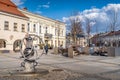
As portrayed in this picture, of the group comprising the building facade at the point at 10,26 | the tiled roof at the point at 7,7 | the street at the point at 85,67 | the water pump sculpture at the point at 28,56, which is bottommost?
the street at the point at 85,67

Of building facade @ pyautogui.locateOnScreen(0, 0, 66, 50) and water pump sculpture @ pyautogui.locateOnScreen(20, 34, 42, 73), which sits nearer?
water pump sculpture @ pyautogui.locateOnScreen(20, 34, 42, 73)

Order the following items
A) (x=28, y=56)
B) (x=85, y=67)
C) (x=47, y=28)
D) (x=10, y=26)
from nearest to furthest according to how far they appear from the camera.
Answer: (x=28, y=56)
(x=85, y=67)
(x=10, y=26)
(x=47, y=28)

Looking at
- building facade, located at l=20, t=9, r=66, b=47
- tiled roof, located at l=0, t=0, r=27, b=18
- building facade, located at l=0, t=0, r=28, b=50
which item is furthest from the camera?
building facade, located at l=20, t=9, r=66, b=47

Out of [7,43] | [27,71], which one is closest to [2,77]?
[27,71]

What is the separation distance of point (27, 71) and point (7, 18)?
2820 centimetres

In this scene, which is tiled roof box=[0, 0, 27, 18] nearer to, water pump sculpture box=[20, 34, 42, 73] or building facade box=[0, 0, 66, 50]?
building facade box=[0, 0, 66, 50]

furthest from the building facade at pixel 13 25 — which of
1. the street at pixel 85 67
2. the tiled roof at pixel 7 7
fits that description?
the street at pixel 85 67

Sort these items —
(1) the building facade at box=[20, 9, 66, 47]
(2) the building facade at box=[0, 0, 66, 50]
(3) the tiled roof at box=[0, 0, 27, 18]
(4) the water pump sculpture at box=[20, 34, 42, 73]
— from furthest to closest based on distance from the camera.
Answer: (1) the building facade at box=[20, 9, 66, 47], (3) the tiled roof at box=[0, 0, 27, 18], (2) the building facade at box=[0, 0, 66, 50], (4) the water pump sculpture at box=[20, 34, 42, 73]

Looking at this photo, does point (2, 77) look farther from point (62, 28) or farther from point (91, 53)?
point (62, 28)

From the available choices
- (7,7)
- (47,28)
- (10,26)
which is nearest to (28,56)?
(10,26)

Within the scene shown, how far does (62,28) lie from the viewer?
7006 cm

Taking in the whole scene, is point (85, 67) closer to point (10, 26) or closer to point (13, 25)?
point (10, 26)

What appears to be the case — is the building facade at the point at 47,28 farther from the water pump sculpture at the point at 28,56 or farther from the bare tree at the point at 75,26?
the water pump sculpture at the point at 28,56

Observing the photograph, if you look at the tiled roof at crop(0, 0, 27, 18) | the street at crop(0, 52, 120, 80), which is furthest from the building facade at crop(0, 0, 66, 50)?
the street at crop(0, 52, 120, 80)
